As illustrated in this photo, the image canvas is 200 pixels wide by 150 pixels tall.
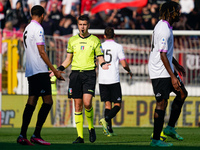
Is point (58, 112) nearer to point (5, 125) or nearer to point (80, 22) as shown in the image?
point (5, 125)

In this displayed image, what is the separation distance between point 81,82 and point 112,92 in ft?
7.87

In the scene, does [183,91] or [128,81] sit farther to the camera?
[128,81]

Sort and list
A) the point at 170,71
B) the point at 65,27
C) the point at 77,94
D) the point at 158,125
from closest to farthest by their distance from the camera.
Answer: the point at 170,71 < the point at 158,125 < the point at 77,94 < the point at 65,27

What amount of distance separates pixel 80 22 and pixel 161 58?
1.94 metres

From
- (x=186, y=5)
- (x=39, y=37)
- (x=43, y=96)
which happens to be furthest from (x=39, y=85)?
(x=186, y=5)

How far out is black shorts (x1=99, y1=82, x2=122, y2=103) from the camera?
423 inches

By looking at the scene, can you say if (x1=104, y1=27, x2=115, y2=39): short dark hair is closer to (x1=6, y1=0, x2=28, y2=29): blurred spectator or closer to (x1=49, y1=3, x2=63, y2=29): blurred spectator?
(x1=49, y1=3, x2=63, y2=29): blurred spectator

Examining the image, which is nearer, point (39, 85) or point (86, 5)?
point (39, 85)

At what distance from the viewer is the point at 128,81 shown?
14.7 meters

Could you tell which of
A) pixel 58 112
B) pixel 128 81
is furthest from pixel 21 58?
pixel 128 81

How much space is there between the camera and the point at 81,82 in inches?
333

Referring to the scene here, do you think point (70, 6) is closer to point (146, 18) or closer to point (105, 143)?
point (146, 18)

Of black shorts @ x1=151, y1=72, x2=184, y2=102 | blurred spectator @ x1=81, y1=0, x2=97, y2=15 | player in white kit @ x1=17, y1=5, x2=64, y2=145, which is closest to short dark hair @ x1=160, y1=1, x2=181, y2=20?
black shorts @ x1=151, y1=72, x2=184, y2=102

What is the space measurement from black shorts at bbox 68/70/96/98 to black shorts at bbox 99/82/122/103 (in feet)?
7.75
